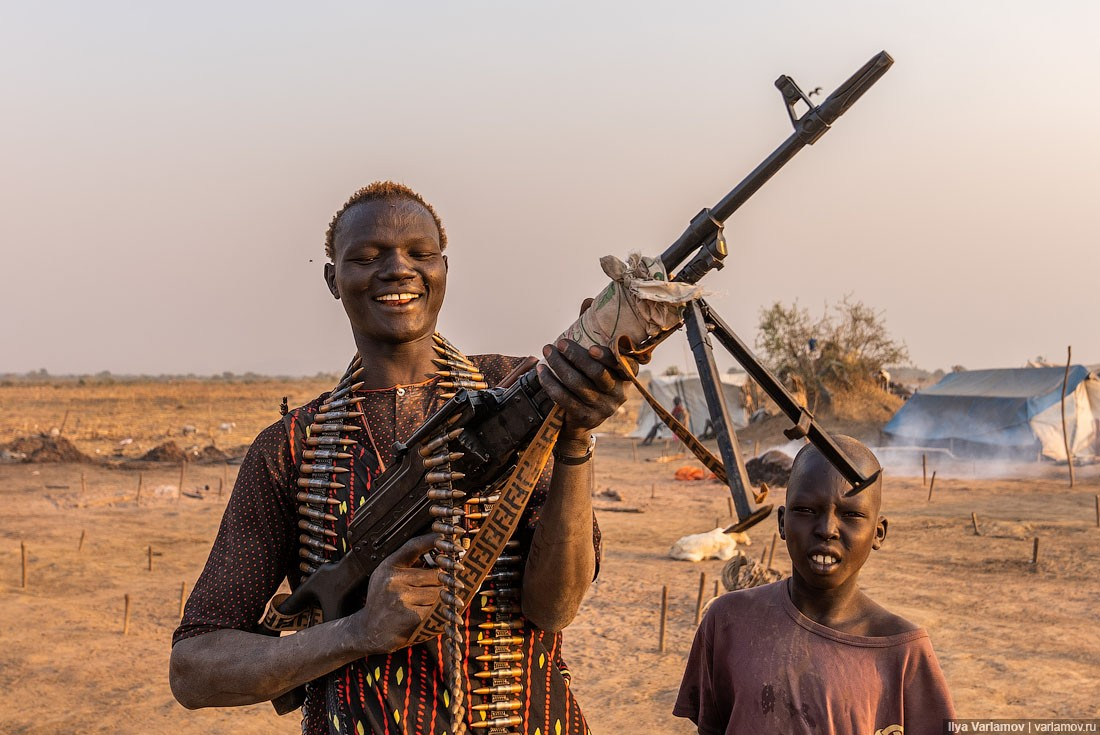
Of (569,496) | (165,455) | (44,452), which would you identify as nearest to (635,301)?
(569,496)

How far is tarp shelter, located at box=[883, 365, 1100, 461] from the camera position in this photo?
19875 mm

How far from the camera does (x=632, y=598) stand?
31.8ft

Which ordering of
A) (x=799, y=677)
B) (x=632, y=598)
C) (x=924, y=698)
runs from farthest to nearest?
(x=632, y=598), (x=799, y=677), (x=924, y=698)

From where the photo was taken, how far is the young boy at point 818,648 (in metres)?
2.57

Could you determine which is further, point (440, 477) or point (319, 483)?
point (319, 483)

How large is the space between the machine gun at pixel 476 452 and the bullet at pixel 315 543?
4cm

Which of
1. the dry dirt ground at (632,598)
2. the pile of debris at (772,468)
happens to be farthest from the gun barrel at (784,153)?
the pile of debris at (772,468)

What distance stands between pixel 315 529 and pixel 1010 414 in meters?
21.0

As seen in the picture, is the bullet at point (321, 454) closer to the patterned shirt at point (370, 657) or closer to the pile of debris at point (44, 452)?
the patterned shirt at point (370, 657)

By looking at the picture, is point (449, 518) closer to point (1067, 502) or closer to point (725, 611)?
point (725, 611)

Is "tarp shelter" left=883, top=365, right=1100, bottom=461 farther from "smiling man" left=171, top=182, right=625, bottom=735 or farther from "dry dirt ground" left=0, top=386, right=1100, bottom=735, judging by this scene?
"smiling man" left=171, top=182, right=625, bottom=735

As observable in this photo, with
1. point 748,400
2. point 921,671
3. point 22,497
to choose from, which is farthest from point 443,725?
point 748,400

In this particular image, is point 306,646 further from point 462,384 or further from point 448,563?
point 462,384

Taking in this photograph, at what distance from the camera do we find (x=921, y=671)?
2564 mm
